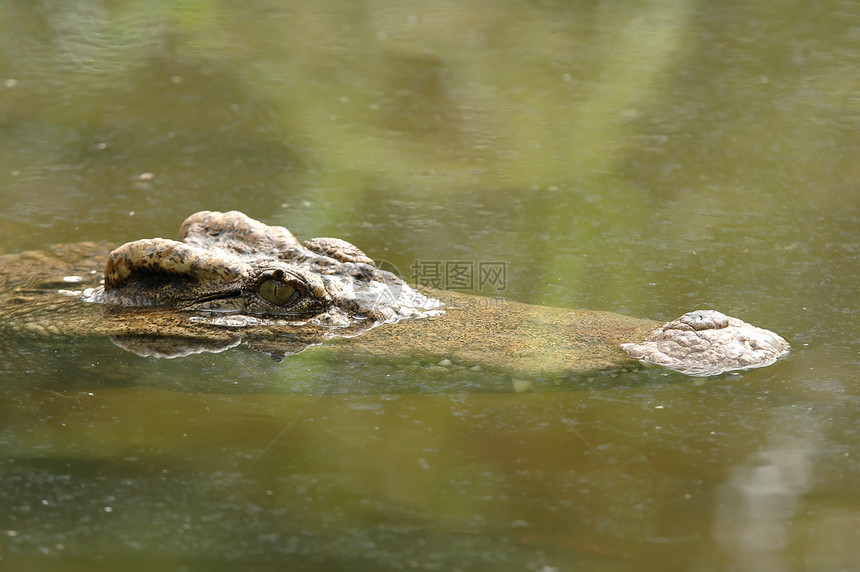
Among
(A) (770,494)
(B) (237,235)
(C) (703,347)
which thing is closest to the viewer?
(A) (770,494)

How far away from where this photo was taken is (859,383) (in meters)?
4.39

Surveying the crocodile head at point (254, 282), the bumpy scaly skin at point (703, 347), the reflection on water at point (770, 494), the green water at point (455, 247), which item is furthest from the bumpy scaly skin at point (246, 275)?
the reflection on water at point (770, 494)

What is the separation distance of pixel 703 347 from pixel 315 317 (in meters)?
1.75

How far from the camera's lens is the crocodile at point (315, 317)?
4441mm

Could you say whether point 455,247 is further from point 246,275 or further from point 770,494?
point 770,494

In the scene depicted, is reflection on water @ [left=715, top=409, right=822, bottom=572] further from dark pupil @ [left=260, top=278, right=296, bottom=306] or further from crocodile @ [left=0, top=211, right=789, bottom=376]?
dark pupil @ [left=260, top=278, right=296, bottom=306]

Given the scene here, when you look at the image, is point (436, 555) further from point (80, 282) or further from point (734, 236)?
point (734, 236)

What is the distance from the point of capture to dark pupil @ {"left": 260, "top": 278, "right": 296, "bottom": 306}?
468 cm

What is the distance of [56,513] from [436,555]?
4.43 feet

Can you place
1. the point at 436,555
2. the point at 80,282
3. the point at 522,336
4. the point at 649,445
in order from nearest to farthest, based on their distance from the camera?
1. the point at 436,555
2. the point at 649,445
3. the point at 522,336
4. the point at 80,282

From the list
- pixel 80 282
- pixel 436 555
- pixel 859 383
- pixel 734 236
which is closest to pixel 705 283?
pixel 734 236

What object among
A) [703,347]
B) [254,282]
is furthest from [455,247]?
[703,347]

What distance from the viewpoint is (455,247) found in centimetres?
607

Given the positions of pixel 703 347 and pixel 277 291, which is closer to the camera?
pixel 703 347
